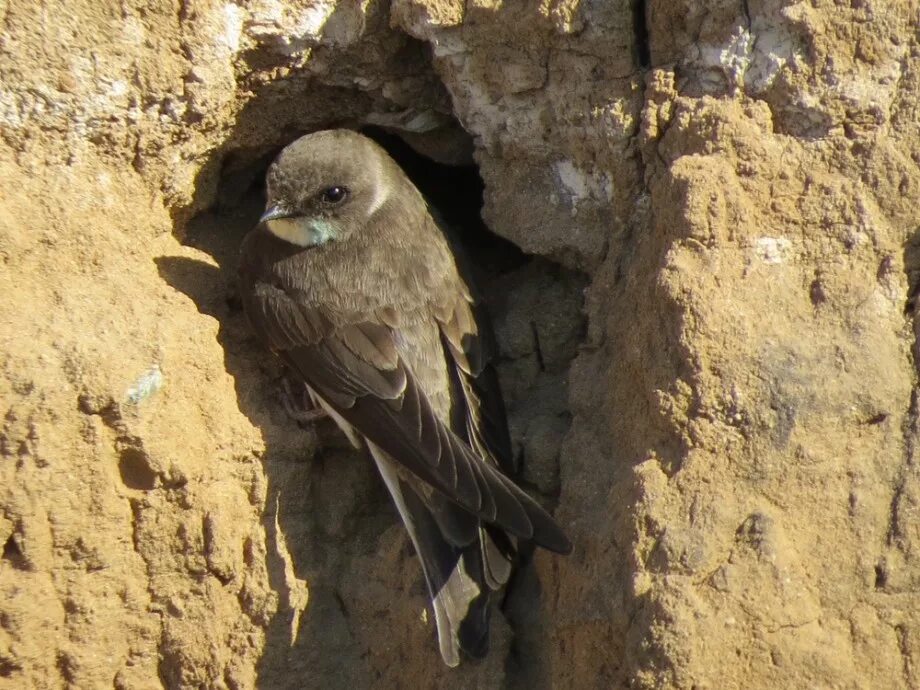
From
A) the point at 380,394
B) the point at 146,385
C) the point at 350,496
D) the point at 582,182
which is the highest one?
the point at 582,182

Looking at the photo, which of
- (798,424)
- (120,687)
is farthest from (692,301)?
(120,687)

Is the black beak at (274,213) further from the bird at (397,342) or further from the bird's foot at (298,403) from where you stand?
the bird's foot at (298,403)

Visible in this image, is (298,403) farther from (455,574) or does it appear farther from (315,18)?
(315,18)

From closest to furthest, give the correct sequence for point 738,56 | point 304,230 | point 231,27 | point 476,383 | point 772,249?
1. point 772,249
2. point 738,56
3. point 231,27
4. point 476,383
5. point 304,230

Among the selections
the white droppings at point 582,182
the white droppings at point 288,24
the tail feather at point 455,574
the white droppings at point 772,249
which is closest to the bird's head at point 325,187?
the white droppings at point 288,24

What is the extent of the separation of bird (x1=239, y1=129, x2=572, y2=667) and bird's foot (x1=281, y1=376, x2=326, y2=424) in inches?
0.8

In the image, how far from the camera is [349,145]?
3.70m

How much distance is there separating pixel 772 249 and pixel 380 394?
104 centimetres

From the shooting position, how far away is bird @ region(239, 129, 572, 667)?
315 centimetres

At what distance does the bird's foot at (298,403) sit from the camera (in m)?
3.45

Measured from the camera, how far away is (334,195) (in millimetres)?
3725

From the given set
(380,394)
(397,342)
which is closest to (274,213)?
(397,342)

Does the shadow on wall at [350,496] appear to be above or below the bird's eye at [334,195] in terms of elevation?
below

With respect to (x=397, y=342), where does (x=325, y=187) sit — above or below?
above
